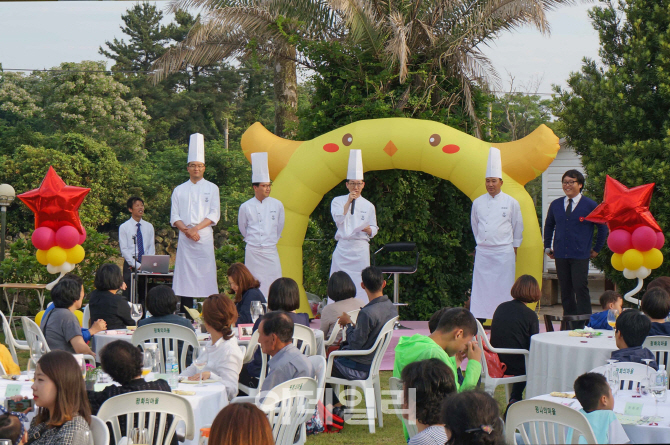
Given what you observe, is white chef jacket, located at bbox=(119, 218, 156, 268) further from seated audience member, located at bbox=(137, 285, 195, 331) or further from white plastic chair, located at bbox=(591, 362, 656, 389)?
white plastic chair, located at bbox=(591, 362, 656, 389)

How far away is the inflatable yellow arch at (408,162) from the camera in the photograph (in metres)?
8.03

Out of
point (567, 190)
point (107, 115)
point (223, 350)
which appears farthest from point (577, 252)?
point (107, 115)

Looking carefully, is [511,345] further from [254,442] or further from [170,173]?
[170,173]

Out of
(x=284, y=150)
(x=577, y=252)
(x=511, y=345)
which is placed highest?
(x=284, y=150)

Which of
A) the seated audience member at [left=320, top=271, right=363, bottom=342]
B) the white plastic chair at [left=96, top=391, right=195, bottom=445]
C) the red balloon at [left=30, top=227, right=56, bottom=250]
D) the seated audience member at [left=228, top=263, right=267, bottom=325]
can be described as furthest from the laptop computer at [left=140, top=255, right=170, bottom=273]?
the white plastic chair at [left=96, top=391, right=195, bottom=445]

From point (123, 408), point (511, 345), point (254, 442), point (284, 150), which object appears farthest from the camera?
point (284, 150)

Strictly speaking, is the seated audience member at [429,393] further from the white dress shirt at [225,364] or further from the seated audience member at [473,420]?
the white dress shirt at [225,364]

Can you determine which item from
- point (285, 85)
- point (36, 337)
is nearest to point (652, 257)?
point (36, 337)

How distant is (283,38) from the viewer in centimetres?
1067

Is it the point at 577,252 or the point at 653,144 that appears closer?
the point at 577,252

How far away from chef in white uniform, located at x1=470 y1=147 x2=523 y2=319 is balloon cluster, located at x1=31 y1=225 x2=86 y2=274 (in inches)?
166

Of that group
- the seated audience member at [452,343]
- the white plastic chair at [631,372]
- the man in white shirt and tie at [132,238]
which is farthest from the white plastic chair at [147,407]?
the man in white shirt and tie at [132,238]

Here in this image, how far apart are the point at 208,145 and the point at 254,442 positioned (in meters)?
23.0

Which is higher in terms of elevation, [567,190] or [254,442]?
[567,190]
